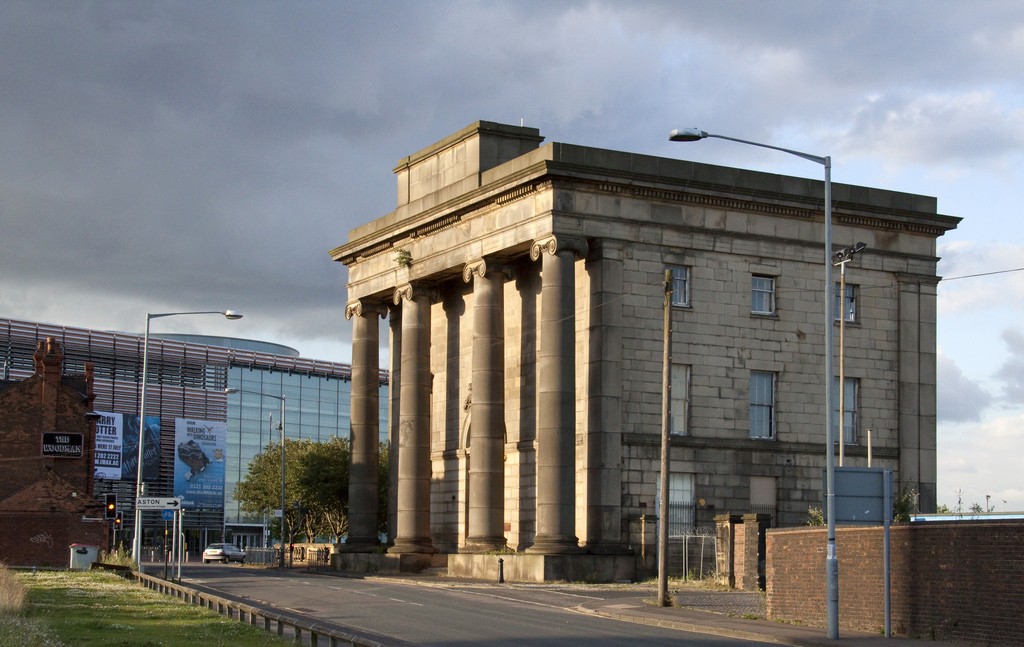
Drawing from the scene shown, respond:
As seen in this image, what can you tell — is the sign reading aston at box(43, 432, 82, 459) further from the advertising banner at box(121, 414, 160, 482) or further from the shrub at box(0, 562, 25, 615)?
the shrub at box(0, 562, 25, 615)

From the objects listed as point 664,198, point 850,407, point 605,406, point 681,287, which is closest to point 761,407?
point 850,407

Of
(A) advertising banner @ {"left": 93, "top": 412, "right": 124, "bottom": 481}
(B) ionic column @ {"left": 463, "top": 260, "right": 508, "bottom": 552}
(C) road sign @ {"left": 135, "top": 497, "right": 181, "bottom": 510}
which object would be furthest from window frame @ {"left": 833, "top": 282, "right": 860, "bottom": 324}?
(A) advertising banner @ {"left": 93, "top": 412, "right": 124, "bottom": 481}

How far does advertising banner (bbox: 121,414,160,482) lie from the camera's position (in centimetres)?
11225

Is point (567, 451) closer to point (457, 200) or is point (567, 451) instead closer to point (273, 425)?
point (457, 200)

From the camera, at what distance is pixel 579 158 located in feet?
165

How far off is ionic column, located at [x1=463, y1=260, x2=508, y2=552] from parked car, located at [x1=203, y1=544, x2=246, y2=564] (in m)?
41.1

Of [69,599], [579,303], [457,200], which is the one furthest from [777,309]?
[69,599]

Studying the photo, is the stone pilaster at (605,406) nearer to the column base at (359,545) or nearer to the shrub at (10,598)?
the column base at (359,545)

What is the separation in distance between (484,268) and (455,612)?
21620 millimetres

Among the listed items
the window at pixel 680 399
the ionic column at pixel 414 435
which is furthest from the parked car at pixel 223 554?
the window at pixel 680 399

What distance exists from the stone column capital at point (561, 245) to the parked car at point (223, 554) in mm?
47505

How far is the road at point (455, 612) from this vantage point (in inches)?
1062

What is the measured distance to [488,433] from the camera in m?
52.7

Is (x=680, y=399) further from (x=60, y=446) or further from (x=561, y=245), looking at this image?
(x=60, y=446)
